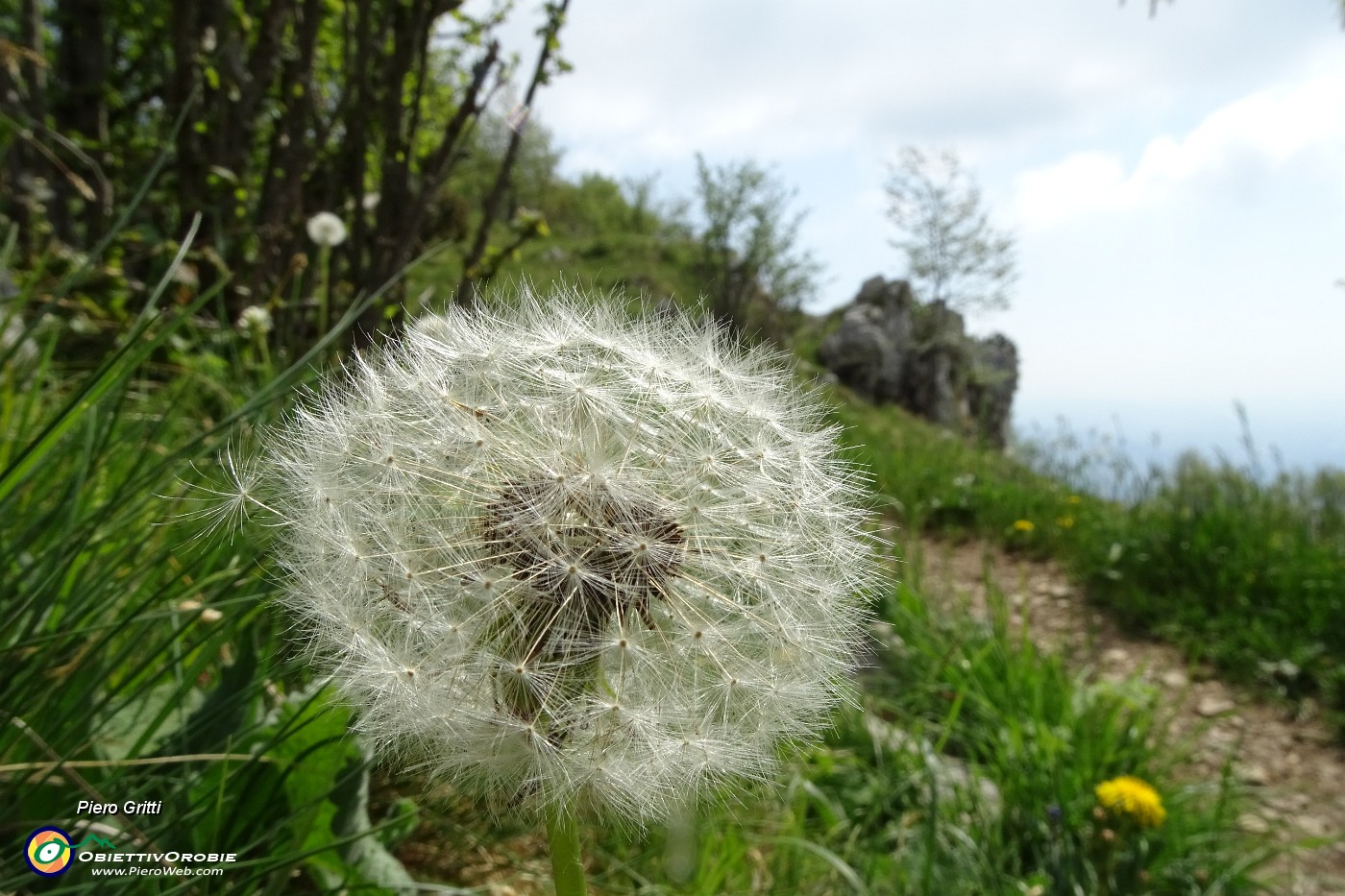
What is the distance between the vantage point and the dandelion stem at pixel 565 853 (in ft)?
3.30

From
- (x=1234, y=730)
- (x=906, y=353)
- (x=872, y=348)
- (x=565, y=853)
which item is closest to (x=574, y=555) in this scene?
(x=565, y=853)

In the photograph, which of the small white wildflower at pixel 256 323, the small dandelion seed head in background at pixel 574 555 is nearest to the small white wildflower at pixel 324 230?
the small white wildflower at pixel 256 323

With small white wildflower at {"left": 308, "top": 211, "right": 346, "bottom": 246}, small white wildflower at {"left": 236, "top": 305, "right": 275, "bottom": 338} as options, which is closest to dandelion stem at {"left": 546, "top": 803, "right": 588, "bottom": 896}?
small white wildflower at {"left": 236, "top": 305, "right": 275, "bottom": 338}

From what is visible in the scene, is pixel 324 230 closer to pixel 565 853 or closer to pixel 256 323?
pixel 256 323

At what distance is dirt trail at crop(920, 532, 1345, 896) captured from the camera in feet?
10.5

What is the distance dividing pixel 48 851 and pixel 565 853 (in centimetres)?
88

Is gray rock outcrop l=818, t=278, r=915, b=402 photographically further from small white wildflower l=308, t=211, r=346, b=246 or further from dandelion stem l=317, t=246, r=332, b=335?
small white wildflower l=308, t=211, r=346, b=246

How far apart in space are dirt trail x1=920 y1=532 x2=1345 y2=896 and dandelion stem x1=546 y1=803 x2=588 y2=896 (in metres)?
2.90

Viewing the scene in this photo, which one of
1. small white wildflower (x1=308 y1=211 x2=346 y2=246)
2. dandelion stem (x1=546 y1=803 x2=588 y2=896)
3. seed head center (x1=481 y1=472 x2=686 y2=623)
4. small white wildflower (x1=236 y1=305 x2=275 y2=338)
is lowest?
small white wildflower (x1=236 y1=305 x2=275 y2=338)

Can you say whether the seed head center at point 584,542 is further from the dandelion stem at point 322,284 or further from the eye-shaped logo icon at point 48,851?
the dandelion stem at point 322,284

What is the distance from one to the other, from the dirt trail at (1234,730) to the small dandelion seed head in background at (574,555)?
8.69 ft

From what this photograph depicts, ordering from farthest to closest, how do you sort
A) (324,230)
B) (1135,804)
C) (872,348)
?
(872,348)
(324,230)
(1135,804)

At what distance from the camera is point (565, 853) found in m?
1.01

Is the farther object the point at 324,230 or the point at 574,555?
the point at 324,230
